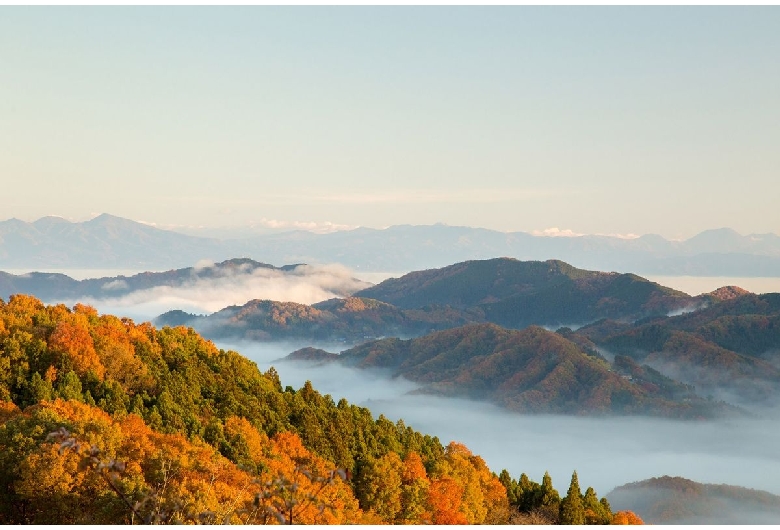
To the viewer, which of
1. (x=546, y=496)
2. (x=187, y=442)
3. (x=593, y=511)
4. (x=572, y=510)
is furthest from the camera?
(x=593, y=511)

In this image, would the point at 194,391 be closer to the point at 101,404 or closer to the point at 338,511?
the point at 101,404

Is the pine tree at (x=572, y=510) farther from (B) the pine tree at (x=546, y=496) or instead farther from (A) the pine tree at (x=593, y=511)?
(A) the pine tree at (x=593, y=511)

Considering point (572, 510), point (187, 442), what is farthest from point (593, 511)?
point (187, 442)

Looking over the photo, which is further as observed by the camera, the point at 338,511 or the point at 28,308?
the point at 28,308

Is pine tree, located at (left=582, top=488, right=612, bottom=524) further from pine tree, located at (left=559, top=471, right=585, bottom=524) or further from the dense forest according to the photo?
pine tree, located at (left=559, top=471, right=585, bottom=524)

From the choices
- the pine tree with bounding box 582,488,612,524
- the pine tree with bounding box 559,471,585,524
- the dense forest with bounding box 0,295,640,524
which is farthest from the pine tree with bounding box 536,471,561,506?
the pine tree with bounding box 582,488,612,524

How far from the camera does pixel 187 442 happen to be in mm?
63031

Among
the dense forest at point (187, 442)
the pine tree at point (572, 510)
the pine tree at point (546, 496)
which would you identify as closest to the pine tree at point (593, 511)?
the dense forest at point (187, 442)

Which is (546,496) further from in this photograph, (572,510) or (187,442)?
(187,442)

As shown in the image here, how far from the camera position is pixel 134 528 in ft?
85.7

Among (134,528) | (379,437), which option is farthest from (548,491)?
(134,528)

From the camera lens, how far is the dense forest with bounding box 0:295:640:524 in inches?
1890

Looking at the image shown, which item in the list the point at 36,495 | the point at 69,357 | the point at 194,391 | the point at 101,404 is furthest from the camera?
the point at 194,391

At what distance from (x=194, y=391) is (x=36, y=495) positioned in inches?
1591
